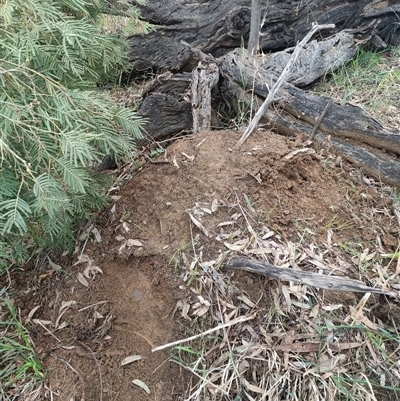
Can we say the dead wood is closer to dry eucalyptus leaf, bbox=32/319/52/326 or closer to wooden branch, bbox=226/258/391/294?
wooden branch, bbox=226/258/391/294

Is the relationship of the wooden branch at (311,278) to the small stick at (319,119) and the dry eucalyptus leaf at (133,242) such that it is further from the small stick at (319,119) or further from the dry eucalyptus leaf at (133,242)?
the small stick at (319,119)

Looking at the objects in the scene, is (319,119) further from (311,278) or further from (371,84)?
(311,278)

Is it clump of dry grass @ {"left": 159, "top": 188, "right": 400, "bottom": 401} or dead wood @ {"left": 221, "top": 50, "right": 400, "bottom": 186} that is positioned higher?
dead wood @ {"left": 221, "top": 50, "right": 400, "bottom": 186}

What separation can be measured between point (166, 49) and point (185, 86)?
1003 mm

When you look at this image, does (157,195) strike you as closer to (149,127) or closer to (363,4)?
(149,127)

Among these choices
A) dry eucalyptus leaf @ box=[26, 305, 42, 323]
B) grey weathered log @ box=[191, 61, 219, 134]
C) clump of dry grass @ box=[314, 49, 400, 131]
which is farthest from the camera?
clump of dry grass @ box=[314, 49, 400, 131]

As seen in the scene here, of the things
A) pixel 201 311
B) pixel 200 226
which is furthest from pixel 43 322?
pixel 200 226

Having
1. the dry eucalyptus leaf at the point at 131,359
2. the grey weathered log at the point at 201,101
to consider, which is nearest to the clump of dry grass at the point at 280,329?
the dry eucalyptus leaf at the point at 131,359

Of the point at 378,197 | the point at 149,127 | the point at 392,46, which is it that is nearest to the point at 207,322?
the point at 378,197

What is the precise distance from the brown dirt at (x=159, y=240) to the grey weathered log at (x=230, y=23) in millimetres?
1672

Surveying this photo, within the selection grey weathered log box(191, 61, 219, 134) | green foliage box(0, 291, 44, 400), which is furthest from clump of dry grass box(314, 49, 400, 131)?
green foliage box(0, 291, 44, 400)

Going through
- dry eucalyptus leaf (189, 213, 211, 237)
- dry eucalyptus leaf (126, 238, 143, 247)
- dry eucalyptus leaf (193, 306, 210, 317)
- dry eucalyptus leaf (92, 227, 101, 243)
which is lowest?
dry eucalyptus leaf (193, 306, 210, 317)

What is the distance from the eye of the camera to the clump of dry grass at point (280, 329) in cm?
173

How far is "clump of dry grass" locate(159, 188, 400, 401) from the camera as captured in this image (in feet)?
5.67
